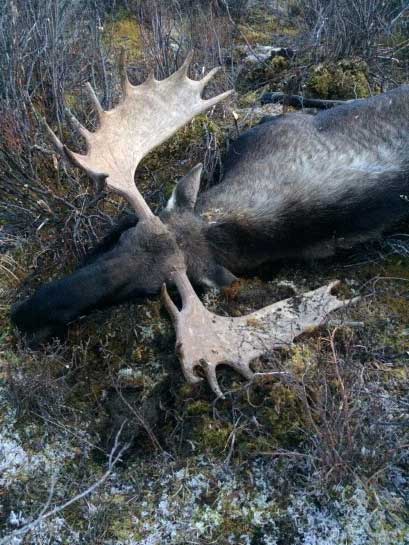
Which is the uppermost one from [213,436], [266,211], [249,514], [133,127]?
[133,127]

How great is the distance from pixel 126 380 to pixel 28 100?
1761mm

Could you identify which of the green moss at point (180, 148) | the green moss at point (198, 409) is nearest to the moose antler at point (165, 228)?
the green moss at point (198, 409)

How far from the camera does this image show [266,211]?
3484mm

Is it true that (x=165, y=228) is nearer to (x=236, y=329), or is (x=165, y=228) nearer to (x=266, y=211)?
(x=266, y=211)

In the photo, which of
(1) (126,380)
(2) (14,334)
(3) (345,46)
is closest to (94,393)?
(1) (126,380)

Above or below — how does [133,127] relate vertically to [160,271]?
above

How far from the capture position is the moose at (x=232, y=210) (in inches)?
116

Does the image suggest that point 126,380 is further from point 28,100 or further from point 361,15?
point 361,15

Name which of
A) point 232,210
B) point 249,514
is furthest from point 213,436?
point 232,210

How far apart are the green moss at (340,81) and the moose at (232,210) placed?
577 mm

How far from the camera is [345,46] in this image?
479 centimetres

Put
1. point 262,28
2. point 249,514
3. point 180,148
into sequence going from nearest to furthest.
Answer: point 249,514 → point 180,148 → point 262,28

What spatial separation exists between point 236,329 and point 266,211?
863 millimetres

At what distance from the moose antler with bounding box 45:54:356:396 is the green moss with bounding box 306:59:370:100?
49.6 inches
